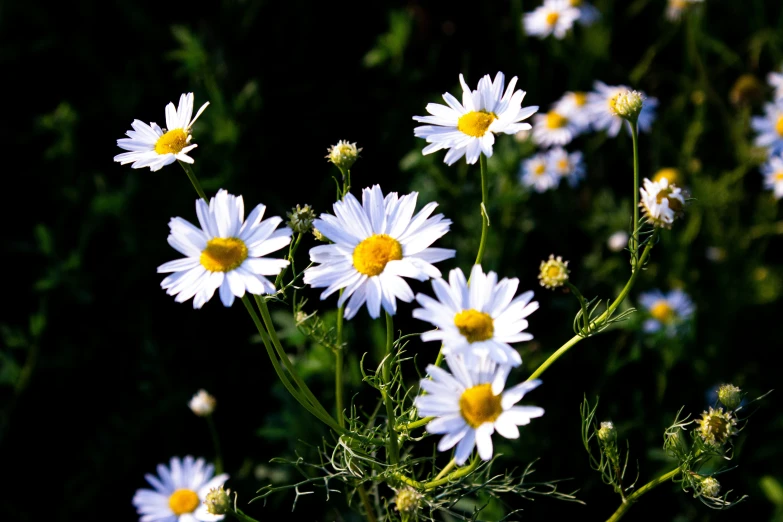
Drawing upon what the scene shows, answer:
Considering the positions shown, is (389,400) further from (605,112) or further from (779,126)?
(779,126)

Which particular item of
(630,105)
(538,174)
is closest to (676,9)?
(538,174)

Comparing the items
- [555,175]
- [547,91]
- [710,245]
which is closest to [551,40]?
[547,91]

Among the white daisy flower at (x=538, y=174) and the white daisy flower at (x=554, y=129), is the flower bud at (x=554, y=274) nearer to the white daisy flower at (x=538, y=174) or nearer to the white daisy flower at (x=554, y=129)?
the white daisy flower at (x=538, y=174)

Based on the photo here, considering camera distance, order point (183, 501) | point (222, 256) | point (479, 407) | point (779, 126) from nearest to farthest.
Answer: point (479, 407) → point (222, 256) → point (183, 501) → point (779, 126)

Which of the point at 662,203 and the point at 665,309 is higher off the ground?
the point at 665,309

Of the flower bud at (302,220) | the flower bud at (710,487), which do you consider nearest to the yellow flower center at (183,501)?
the flower bud at (302,220)

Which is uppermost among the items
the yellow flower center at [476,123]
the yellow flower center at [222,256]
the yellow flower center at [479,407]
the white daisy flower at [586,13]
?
the white daisy flower at [586,13]

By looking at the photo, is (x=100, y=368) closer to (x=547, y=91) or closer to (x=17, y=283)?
(x=17, y=283)
